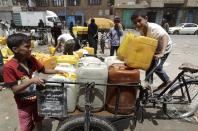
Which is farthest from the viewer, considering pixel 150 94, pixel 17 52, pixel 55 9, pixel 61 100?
pixel 55 9

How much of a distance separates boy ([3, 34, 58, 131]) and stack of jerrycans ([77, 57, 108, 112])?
45 cm

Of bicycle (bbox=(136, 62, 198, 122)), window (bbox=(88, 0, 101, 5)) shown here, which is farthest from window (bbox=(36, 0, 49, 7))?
bicycle (bbox=(136, 62, 198, 122))

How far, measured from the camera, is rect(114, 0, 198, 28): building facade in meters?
34.8

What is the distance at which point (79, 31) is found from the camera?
1253 cm

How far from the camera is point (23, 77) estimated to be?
2.62 meters

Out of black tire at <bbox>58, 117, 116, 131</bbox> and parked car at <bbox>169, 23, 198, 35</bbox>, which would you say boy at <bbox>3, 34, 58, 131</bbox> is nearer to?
black tire at <bbox>58, 117, 116, 131</bbox>

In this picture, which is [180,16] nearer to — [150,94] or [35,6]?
[35,6]

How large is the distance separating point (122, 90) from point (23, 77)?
→ 1.21m

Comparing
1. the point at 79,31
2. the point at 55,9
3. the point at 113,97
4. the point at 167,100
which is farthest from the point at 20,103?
the point at 55,9

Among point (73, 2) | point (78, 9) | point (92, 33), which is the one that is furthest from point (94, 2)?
point (92, 33)

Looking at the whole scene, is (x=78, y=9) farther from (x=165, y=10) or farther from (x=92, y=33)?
(x=92, y=33)

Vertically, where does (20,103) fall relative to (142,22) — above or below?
below

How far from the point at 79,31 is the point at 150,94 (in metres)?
9.25

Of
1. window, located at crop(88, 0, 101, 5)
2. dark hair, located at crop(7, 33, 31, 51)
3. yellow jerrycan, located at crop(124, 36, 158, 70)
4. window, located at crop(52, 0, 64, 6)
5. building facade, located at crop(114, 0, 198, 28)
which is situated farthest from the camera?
window, located at crop(52, 0, 64, 6)
